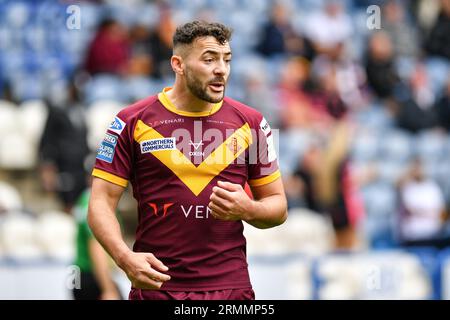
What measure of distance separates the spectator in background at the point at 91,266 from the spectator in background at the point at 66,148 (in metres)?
4.11

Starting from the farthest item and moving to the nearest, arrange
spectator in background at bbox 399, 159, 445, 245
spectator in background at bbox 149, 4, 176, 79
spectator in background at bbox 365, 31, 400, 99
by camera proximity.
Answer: spectator in background at bbox 365, 31, 400, 99 < spectator in background at bbox 149, 4, 176, 79 < spectator in background at bbox 399, 159, 445, 245

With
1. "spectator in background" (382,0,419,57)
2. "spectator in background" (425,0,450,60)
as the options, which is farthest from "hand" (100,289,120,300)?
"spectator in background" (425,0,450,60)

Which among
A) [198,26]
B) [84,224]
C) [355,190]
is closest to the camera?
[198,26]

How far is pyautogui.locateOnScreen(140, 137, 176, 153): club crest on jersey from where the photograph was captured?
6.05m

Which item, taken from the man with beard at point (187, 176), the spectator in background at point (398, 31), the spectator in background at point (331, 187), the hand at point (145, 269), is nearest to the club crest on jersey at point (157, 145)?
the man with beard at point (187, 176)

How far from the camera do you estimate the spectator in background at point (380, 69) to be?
15969 mm

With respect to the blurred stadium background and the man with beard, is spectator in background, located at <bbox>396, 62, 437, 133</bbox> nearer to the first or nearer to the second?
the blurred stadium background

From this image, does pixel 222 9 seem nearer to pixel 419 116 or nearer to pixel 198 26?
pixel 419 116

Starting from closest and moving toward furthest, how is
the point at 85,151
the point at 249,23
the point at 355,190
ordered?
the point at 85,151, the point at 355,190, the point at 249,23

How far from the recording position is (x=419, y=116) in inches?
616

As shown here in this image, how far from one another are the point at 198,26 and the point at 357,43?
458 inches

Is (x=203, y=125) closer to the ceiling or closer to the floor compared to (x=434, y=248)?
closer to the ceiling

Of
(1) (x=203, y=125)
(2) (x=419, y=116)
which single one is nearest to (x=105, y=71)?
(2) (x=419, y=116)

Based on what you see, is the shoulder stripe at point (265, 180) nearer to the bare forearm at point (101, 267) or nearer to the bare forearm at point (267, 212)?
the bare forearm at point (267, 212)
